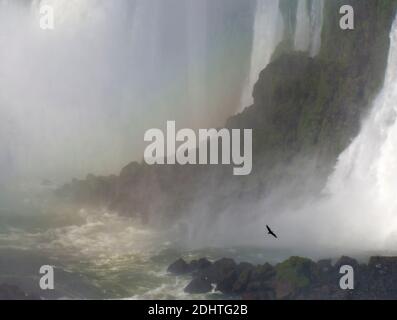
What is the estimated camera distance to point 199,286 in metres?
19.4

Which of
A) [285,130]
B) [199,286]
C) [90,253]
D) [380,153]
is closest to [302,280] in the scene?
[199,286]

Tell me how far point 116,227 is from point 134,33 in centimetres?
737

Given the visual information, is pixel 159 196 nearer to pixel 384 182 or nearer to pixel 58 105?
pixel 58 105

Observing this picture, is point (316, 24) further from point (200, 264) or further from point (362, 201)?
point (200, 264)

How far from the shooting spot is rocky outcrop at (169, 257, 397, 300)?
746 inches

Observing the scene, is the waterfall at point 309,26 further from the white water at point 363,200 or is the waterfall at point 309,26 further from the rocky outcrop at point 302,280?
the rocky outcrop at point 302,280

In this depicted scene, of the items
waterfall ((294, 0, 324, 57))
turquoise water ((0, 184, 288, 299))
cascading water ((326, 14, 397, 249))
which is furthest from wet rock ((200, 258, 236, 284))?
waterfall ((294, 0, 324, 57))

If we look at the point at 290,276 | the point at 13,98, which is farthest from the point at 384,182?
the point at 13,98

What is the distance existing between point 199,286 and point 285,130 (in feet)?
23.0

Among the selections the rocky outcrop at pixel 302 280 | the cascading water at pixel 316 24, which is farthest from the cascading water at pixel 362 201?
the cascading water at pixel 316 24

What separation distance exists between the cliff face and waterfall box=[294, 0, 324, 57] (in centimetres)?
29

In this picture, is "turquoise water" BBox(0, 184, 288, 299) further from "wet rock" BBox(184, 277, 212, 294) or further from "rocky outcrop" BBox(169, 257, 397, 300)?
"rocky outcrop" BBox(169, 257, 397, 300)
